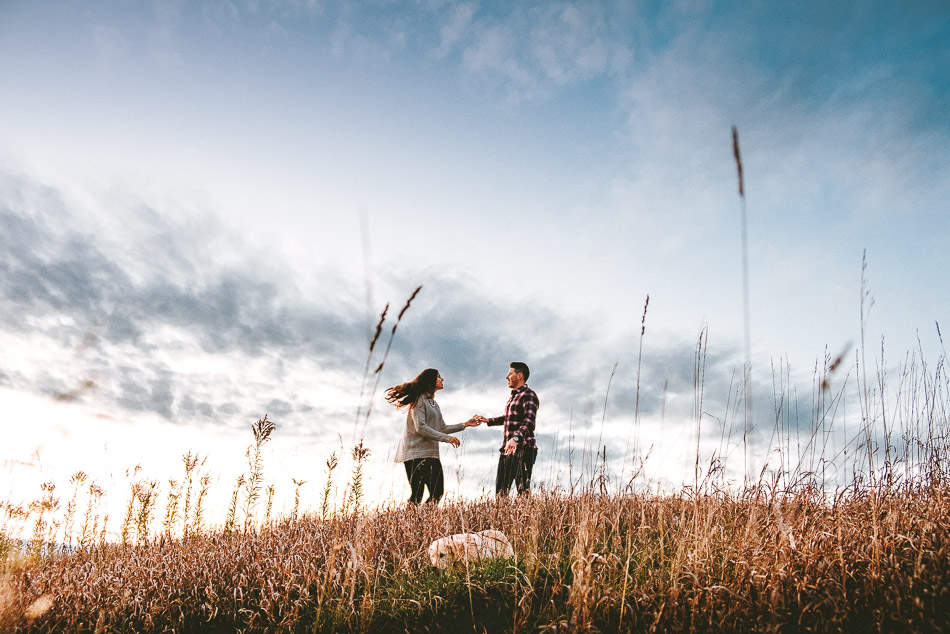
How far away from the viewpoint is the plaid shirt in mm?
7730

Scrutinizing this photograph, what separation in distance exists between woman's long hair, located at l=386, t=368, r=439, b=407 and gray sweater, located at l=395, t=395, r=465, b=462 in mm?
96

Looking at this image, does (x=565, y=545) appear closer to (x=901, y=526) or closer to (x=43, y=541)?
(x=901, y=526)

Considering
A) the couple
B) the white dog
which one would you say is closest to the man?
the couple

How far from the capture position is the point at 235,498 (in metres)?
6.04

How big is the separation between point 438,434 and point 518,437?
3.91ft

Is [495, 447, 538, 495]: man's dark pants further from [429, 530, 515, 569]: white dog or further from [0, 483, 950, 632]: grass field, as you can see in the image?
[429, 530, 515, 569]: white dog

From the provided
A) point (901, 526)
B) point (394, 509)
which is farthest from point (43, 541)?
point (901, 526)

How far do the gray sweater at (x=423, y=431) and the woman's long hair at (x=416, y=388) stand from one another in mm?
96

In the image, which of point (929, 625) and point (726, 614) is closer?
point (929, 625)

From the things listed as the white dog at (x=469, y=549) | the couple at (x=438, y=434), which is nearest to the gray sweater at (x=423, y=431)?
the couple at (x=438, y=434)

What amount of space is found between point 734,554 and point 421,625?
213 centimetres

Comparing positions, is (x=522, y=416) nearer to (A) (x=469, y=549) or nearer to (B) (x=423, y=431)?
(B) (x=423, y=431)

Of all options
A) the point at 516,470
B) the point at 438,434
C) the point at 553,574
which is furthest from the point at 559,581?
the point at 516,470

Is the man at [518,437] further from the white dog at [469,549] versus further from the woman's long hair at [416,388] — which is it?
the white dog at [469,549]
